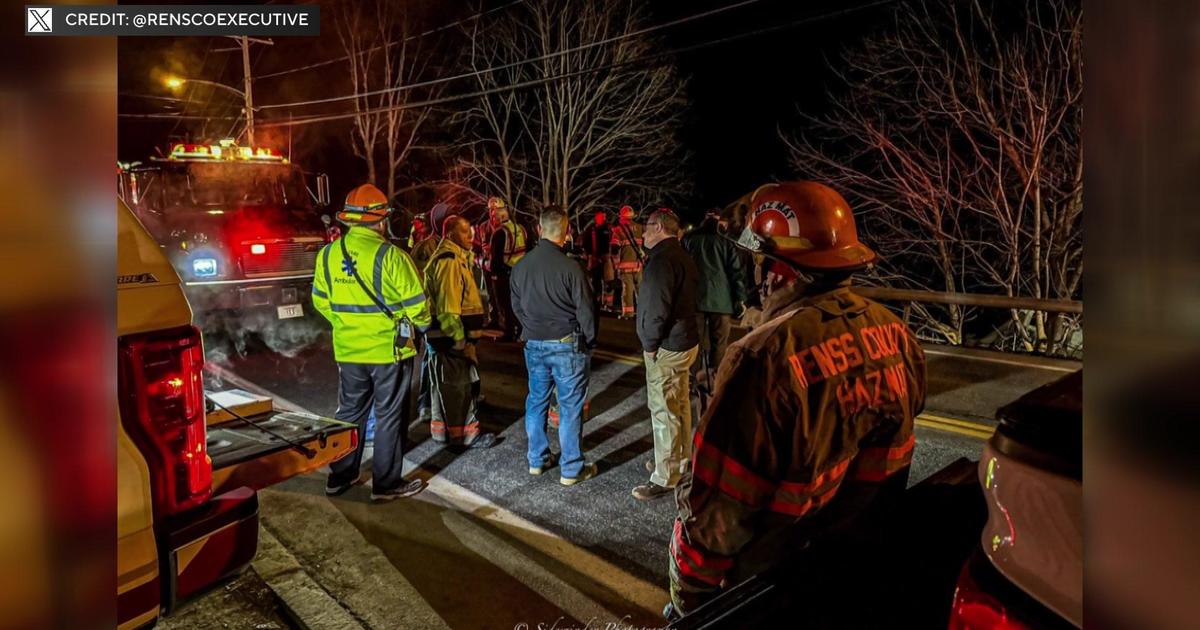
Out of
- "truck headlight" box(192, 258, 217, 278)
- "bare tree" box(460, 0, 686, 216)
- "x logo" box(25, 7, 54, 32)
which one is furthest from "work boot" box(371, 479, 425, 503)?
"bare tree" box(460, 0, 686, 216)

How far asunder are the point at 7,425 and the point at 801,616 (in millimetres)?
1613

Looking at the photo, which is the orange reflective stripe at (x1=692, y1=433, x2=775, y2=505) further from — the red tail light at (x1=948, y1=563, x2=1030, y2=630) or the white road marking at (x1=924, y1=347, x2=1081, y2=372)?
the white road marking at (x1=924, y1=347, x2=1081, y2=372)

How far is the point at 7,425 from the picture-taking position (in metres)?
1.32

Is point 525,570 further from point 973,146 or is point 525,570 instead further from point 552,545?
point 973,146

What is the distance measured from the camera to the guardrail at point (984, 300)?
30.9ft

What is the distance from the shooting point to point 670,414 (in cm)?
518

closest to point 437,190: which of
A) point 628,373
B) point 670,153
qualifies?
point 670,153

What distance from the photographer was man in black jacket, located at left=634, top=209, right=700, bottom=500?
5.01m

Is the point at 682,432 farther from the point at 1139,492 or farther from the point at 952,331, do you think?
the point at 952,331

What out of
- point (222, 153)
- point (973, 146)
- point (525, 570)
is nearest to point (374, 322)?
point (525, 570)

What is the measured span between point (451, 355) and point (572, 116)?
24427mm

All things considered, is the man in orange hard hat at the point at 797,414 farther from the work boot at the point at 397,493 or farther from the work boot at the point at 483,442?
the work boot at the point at 483,442

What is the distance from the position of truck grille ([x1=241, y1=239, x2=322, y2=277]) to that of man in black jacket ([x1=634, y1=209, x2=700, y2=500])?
7578 mm

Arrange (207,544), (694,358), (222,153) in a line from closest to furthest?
1. (207,544)
2. (694,358)
3. (222,153)
